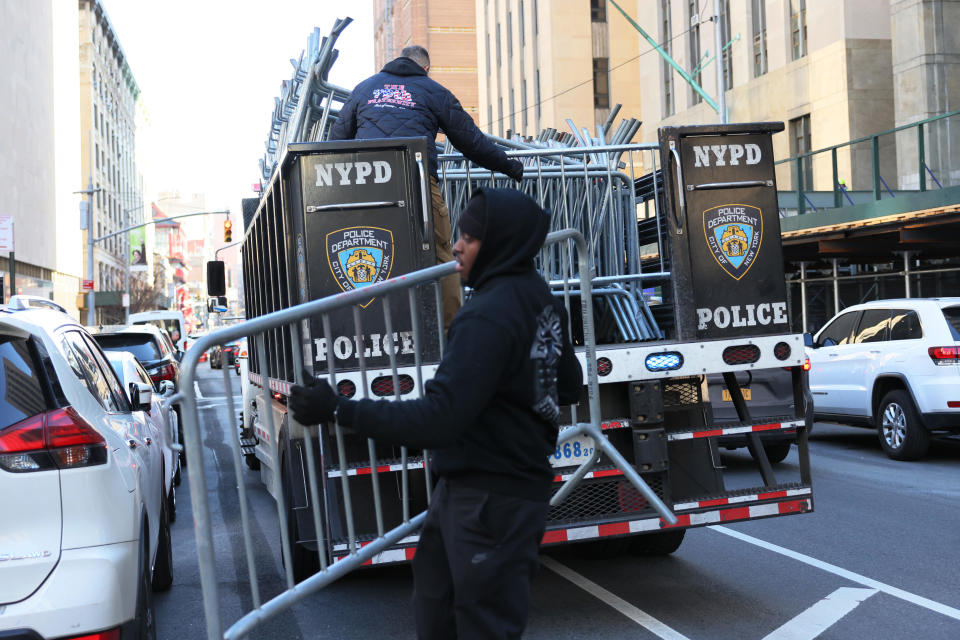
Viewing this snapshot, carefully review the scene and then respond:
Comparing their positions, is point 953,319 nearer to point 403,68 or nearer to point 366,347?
point 403,68

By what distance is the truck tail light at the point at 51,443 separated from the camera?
3740mm

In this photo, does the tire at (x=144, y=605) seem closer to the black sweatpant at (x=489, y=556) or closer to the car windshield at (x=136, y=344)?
the black sweatpant at (x=489, y=556)

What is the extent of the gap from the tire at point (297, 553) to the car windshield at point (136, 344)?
9.17 metres

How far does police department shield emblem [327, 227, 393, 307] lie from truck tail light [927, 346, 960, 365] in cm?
773

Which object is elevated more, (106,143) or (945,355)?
(106,143)

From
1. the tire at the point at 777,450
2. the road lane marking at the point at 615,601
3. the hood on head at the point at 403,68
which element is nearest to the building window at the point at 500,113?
the tire at the point at 777,450

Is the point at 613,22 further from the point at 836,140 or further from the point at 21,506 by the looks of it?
the point at 21,506

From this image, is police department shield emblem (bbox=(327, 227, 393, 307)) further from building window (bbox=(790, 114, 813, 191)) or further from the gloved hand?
building window (bbox=(790, 114, 813, 191))

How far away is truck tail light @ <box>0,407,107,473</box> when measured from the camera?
3740 mm

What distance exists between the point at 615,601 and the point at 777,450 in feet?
18.2

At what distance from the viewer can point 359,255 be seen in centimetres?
568

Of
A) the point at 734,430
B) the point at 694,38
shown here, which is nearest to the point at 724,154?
the point at 734,430

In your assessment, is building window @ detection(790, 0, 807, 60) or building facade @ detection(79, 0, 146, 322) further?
building facade @ detection(79, 0, 146, 322)

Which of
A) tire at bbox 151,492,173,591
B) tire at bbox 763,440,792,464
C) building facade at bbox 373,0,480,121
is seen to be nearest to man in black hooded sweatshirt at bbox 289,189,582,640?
tire at bbox 151,492,173,591
